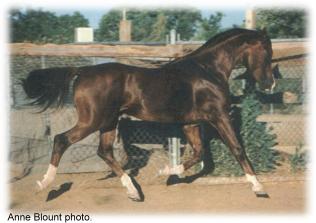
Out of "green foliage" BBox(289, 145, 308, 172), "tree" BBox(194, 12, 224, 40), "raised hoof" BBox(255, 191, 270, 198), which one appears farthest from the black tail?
"tree" BBox(194, 12, 224, 40)

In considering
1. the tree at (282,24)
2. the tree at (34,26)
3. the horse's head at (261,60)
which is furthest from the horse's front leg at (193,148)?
the tree at (282,24)

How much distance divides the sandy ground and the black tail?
1.11 m

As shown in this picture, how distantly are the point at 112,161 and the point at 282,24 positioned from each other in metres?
12.1

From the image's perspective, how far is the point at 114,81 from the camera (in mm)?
5770

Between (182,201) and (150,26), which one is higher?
(150,26)

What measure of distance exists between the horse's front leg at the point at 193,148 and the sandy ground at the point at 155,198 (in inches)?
9.6

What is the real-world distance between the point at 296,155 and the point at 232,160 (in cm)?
98

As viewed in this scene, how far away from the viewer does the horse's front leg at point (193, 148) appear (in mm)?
6270

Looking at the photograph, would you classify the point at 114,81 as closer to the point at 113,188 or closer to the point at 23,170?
the point at 113,188

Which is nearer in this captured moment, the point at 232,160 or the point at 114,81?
the point at 114,81

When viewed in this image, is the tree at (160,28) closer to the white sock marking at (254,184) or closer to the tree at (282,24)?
the tree at (282,24)

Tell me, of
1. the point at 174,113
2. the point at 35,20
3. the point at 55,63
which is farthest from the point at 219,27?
the point at 174,113

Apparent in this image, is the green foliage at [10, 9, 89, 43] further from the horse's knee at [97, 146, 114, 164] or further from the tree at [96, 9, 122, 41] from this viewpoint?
the horse's knee at [97, 146, 114, 164]

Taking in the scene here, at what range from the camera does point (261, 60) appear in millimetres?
6312
